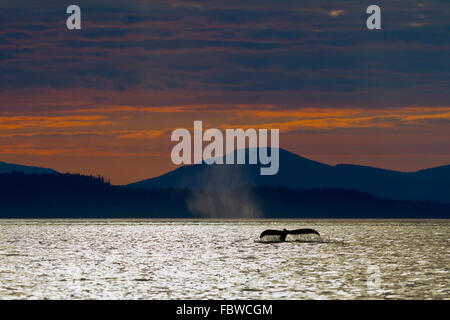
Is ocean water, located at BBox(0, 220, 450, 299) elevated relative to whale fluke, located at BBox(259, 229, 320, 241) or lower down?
lower down

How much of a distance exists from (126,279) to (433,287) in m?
31.4

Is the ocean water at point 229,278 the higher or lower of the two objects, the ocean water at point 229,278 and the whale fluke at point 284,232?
the lower

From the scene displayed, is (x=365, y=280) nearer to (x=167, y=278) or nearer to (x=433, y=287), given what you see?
(x=433, y=287)

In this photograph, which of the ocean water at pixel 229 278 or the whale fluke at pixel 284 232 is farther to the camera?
the whale fluke at pixel 284 232

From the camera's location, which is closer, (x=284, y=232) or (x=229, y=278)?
(x=229, y=278)

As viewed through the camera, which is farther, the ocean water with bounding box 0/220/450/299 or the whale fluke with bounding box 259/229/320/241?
the whale fluke with bounding box 259/229/320/241

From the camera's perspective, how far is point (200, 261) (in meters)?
112

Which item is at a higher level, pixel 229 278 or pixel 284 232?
pixel 284 232
